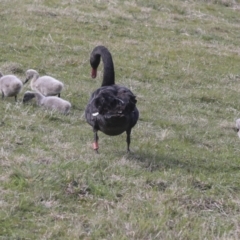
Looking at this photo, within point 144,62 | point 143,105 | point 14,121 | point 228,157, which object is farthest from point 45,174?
point 144,62

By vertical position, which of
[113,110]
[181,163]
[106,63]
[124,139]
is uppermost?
[113,110]

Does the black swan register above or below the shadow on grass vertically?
above

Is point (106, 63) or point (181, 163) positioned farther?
point (106, 63)

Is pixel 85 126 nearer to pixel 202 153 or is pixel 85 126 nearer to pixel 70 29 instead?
pixel 202 153

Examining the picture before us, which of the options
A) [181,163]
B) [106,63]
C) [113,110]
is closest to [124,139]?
[106,63]

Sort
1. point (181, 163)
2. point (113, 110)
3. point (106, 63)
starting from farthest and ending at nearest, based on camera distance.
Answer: point (106, 63) < point (181, 163) < point (113, 110)

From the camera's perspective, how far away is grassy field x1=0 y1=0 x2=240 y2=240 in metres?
5.72

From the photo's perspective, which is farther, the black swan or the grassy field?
the black swan

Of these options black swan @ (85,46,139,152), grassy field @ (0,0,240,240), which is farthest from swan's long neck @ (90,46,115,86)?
black swan @ (85,46,139,152)

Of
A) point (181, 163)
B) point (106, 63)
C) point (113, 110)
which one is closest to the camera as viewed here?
point (113, 110)

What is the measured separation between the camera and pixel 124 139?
9.28 meters

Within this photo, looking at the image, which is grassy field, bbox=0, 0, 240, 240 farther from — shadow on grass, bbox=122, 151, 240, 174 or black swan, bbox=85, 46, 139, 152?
black swan, bbox=85, 46, 139, 152

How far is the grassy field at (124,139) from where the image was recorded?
18.8 feet

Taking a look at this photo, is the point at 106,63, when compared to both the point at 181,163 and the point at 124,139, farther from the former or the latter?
the point at 181,163
